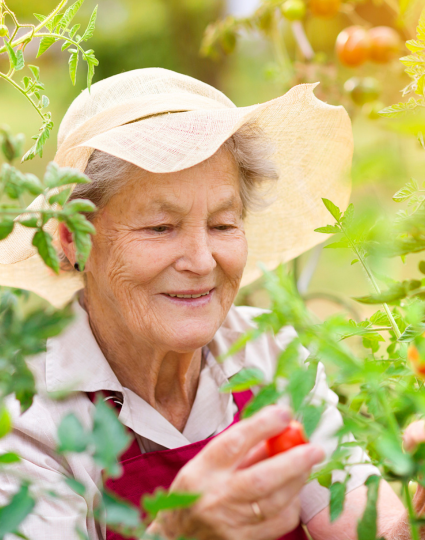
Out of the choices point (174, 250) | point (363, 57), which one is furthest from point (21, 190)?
point (363, 57)

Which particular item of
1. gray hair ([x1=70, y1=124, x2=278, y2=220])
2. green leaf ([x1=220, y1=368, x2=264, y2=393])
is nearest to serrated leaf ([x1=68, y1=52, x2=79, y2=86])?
gray hair ([x1=70, y1=124, x2=278, y2=220])

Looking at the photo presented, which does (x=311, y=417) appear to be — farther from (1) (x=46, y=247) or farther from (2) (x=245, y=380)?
(1) (x=46, y=247)

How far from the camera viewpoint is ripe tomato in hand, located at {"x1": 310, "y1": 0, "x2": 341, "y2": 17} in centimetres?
202

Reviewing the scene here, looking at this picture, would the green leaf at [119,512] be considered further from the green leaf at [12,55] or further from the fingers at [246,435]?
the green leaf at [12,55]

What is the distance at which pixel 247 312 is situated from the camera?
1.74 m

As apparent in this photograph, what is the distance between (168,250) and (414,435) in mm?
678

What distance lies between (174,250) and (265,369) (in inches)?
21.4

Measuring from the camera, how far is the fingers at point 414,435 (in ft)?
2.38

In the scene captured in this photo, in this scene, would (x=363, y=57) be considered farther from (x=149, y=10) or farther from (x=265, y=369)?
(x=149, y=10)

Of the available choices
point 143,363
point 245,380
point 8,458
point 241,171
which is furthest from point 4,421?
point 241,171

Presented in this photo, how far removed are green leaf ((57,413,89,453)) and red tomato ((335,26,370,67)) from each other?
1.95 metres

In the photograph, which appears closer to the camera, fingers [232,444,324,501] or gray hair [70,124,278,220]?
fingers [232,444,324,501]

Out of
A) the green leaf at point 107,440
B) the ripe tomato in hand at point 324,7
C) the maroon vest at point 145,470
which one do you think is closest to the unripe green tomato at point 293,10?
the ripe tomato in hand at point 324,7

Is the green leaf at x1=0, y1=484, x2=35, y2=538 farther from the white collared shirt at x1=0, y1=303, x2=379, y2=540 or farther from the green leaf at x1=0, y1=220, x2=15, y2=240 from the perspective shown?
the white collared shirt at x1=0, y1=303, x2=379, y2=540
